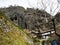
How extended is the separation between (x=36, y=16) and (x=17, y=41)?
2255 cm

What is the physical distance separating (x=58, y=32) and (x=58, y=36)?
1.18 feet

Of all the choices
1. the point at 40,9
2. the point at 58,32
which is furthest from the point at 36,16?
the point at 58,32

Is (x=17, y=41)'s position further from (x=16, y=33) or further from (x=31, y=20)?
(x=31, y=20)

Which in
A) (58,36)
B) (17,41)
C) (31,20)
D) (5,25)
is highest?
(5,25)

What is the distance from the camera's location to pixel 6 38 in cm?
408

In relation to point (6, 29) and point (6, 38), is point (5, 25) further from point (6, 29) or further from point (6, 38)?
point (6, 38)

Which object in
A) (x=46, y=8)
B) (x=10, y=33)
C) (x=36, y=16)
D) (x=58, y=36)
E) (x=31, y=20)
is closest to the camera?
(x=10, y=33)

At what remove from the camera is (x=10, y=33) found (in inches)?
170

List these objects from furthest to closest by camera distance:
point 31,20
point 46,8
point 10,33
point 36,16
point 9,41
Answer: point 46,8, point 36,16, point 31,20, point 10,33, point 9,41

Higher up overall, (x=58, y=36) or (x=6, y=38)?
(x=6, y=38)

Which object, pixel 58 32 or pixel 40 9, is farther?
pixel 40 9

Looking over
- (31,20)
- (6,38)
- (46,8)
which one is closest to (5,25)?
(6,38)

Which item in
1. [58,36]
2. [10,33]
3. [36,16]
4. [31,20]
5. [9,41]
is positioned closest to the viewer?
A: [9,41]

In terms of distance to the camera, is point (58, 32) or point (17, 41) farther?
point (58, 32)
